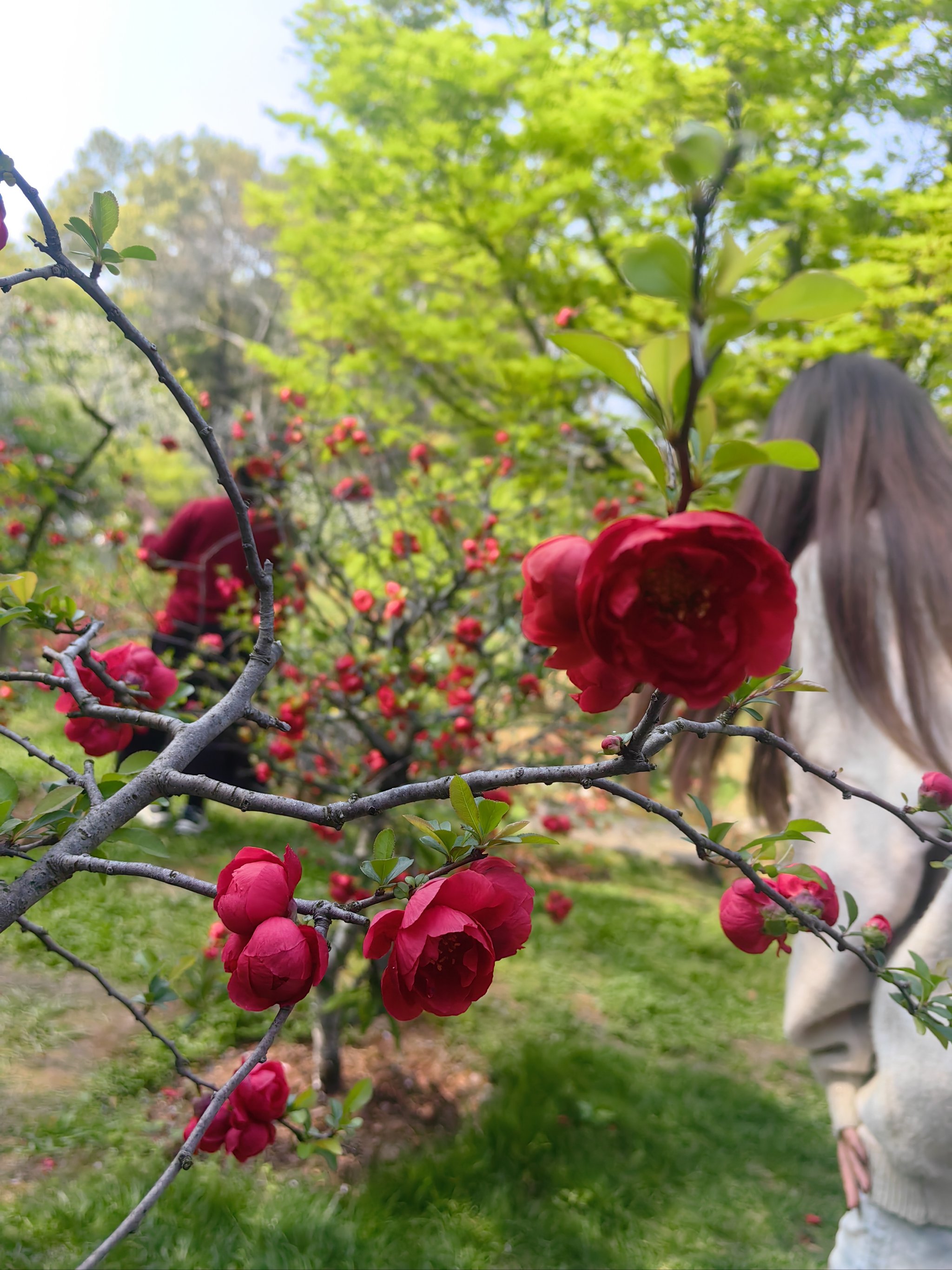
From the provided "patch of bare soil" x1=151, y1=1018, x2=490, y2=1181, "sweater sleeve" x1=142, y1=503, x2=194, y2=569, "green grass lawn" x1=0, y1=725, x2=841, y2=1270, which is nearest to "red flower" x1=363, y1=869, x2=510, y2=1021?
"green grass lawn" x1=0, y1=725, x2=841, y2=1270

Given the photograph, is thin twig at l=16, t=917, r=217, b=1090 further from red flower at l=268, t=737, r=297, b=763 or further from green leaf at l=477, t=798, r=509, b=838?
red flower at l=268, t=737, r=297, b=763

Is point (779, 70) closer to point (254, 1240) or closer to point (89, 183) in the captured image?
point (254, 1240)

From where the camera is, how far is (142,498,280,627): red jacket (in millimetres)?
2852

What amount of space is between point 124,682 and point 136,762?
0.38 feet

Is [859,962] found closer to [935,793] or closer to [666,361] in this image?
[935,793]

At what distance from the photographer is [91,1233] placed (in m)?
1.16

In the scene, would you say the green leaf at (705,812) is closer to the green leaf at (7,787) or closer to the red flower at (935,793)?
the red flower at (935,793)

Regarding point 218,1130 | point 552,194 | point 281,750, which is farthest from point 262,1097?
point 552,194

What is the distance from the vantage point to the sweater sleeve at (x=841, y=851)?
1020 mm

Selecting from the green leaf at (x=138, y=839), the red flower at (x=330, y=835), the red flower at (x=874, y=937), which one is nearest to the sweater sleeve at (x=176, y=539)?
the red flower at (x=330, y=835)

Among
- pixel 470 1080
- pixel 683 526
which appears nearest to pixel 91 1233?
pixel 470 1080

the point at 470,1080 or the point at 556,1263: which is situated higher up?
the point at 556,1263

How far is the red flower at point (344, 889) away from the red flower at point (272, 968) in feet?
4.38

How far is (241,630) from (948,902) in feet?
6.13
